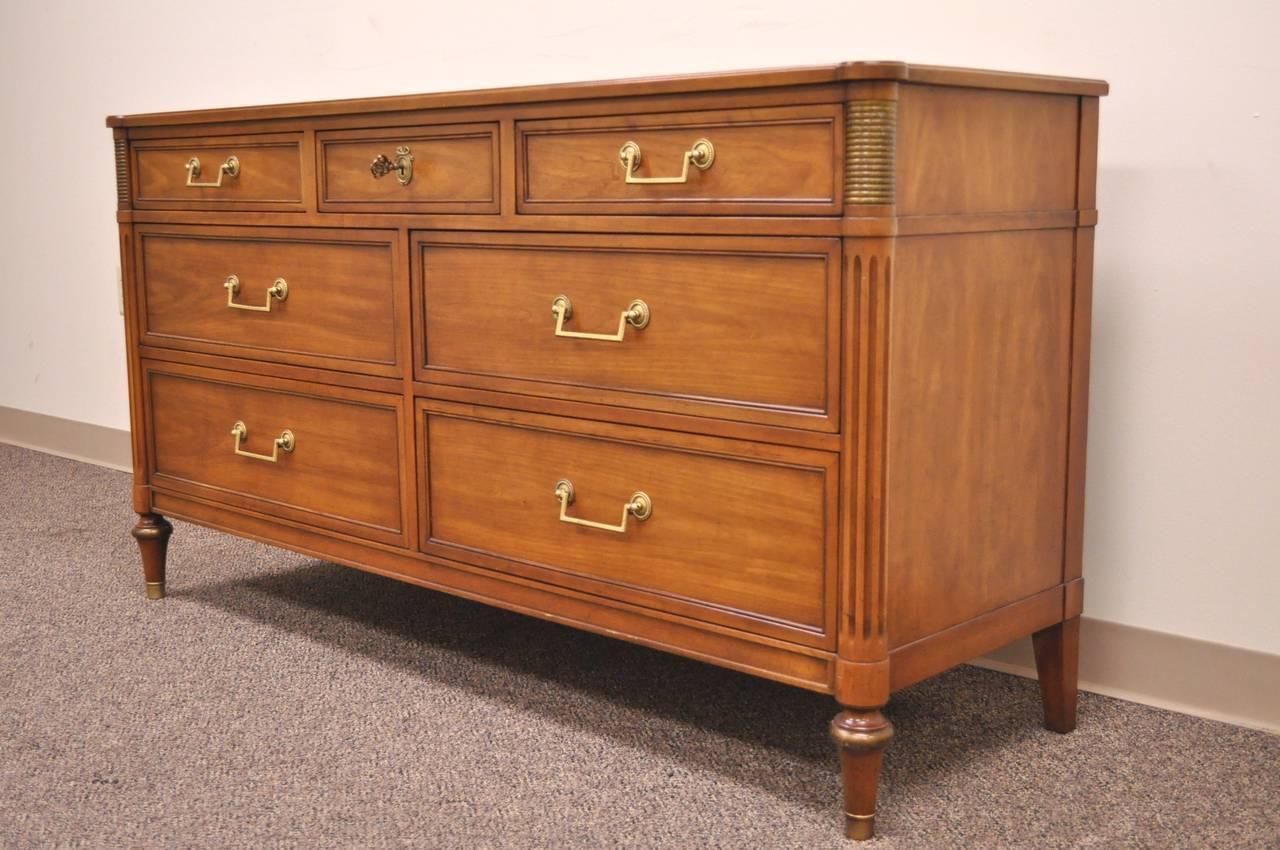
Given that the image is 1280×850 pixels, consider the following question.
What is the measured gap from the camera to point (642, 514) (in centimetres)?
163

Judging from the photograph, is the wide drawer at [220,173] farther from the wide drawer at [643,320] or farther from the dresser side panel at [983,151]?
the dresser side panel at [983,151]

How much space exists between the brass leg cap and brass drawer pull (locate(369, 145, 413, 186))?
3.20 ft

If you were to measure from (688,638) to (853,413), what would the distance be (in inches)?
14.4

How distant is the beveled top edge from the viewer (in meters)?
1.36

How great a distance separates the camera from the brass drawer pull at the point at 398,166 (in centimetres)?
183

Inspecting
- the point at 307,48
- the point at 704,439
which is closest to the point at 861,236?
the point at 704,439

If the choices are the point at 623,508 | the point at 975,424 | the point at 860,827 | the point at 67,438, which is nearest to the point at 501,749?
the point at 623,508

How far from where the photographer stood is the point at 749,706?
1.87 meters

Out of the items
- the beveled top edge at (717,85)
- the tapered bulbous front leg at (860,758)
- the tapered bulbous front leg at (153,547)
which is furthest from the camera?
the tapered bulbous front leg at (153,547)

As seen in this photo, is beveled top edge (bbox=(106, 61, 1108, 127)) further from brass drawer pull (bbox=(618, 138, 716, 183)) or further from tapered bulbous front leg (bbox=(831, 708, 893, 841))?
tapered bulbous front leg (bbox=(831, 708, 893, 841))

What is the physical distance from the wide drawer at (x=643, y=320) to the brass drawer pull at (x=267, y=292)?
31 cm

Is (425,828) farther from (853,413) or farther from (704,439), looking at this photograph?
(853,413)

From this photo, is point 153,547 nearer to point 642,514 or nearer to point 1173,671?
point 642,514

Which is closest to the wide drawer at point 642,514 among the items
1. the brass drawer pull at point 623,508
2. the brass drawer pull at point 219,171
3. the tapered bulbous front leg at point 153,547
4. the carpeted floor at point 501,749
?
the brass drawer pull at point 623,508
